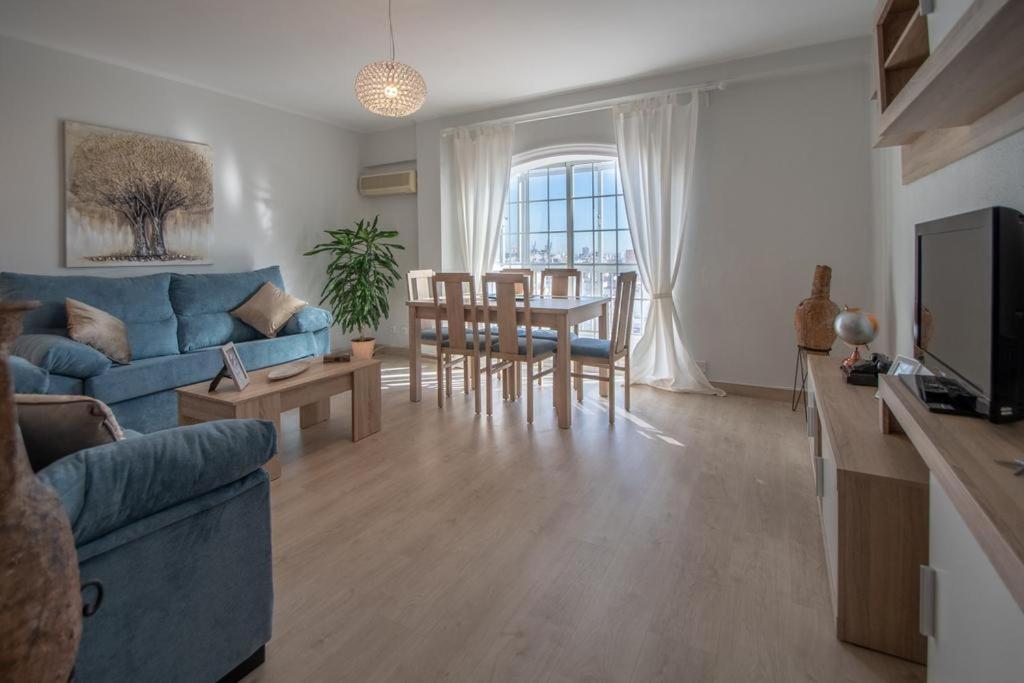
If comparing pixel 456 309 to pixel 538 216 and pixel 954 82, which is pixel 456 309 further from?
pixel 954 82

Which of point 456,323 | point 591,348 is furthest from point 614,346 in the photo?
point 456,323

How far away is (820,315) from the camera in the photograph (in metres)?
3.29

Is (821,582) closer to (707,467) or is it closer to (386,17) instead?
(707,467)

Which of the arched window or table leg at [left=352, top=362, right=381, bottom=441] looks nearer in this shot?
table leg at [left=352, top=362, right=381, bottom=441]

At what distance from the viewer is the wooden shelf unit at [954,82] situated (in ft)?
3.07

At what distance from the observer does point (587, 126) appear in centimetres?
464

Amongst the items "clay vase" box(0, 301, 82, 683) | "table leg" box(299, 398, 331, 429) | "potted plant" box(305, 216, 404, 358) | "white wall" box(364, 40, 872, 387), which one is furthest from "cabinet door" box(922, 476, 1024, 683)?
"potted plant" box(305, 216, 404, 358)

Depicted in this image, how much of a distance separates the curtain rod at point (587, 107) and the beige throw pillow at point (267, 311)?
2.39m

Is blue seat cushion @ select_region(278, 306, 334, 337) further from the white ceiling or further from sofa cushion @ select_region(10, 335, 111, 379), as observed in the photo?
the white ceiling

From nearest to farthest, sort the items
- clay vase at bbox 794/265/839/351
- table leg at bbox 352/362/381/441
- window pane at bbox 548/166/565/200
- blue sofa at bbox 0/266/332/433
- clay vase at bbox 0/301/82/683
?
1. clay vase at bbox 0/301/82/683
2. blue sofa at bbox 0/266/332/433
3. table leg at bbox 352/362/381/441
4. clay vase at bbox 794/265/839/351
5. window pane at bbox 548/166/565/200

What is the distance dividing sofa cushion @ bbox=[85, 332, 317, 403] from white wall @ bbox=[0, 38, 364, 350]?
1.11 meters

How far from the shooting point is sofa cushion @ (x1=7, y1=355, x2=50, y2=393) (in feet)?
7.94

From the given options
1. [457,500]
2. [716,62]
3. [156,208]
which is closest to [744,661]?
[457,500]

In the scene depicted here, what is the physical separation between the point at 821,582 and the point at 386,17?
11.7 feet
